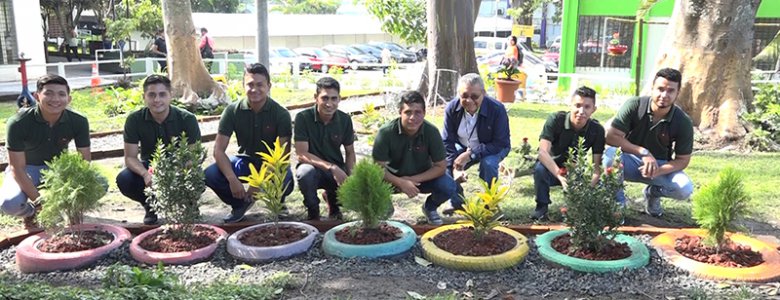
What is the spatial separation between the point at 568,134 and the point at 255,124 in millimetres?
2504

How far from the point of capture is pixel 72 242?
422 cm

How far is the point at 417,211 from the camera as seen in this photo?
5.52m

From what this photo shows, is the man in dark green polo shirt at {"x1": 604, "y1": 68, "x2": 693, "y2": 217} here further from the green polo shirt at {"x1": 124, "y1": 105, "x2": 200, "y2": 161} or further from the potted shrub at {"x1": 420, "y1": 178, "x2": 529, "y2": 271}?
the green polo shirt at {"x1": 124, "y1": 105, "x2": 200, "y2": 161}

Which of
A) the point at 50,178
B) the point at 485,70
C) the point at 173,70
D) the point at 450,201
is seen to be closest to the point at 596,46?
the point at 485,70

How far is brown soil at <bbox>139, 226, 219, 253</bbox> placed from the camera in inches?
165

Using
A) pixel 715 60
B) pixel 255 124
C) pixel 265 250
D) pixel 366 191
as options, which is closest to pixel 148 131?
pixel 255 124

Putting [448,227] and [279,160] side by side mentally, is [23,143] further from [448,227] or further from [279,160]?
[448,227]

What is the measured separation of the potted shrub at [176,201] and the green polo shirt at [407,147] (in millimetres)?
1337

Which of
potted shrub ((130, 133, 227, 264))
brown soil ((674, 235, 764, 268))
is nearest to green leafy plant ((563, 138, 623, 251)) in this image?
brown soil ((674, 235, 764, 268))

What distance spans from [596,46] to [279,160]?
47.5ft

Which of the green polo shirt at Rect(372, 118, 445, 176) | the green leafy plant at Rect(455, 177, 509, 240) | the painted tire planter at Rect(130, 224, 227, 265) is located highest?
the green polo shirt at Rect(372, 118, 445, 176)

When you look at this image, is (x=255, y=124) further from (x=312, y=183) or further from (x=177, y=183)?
(x=177, y=183)

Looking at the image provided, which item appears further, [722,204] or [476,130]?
[476,130]

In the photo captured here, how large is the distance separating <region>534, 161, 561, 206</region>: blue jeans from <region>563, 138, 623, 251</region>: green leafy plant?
0.98m
